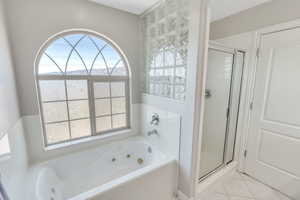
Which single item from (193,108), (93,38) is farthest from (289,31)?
(93,38)

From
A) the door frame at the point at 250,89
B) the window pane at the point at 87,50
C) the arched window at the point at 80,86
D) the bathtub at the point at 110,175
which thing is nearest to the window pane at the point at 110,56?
the arched window at the point at 80,86

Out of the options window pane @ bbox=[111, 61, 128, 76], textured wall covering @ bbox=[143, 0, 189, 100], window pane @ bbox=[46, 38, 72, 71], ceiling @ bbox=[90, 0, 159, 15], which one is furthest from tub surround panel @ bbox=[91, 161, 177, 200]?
ceiling @ bbox=[90, 0, 159, 15]

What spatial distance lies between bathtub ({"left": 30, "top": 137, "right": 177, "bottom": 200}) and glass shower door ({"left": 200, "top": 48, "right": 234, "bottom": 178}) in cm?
60

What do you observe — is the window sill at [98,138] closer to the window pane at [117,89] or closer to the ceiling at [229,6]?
the window pane at [117,89]

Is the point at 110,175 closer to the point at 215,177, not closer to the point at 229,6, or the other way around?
the point at 215,177

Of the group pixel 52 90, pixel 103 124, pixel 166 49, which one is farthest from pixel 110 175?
pixel 166 49

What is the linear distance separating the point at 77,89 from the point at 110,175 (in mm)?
1378

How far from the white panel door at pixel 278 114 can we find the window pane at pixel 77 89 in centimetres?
244

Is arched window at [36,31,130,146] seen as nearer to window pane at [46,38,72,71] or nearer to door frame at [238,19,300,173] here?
window pane at [46,38,72,71]

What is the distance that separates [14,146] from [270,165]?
116 inches

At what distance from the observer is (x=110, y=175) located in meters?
2.01

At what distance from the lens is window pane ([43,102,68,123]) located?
176 centimetres

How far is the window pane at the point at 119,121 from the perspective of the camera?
229cm

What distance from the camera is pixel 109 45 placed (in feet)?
6.84
